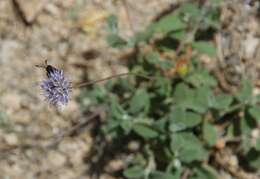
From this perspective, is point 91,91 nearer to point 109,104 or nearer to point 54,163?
point 109,104

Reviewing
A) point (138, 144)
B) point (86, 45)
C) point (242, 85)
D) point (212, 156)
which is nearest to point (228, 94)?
point (242, 85)

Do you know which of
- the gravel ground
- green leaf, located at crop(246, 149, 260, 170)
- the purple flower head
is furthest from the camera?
the gravel ground

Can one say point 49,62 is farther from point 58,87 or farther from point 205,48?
point 58,87

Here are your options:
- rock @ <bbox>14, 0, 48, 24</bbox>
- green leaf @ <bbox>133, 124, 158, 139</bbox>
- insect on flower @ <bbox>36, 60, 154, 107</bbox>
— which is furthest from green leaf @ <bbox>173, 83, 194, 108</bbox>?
rock @ <bbox>14, 0, 48, 24</bbox>

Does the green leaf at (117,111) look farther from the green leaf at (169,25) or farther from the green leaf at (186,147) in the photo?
the green leaf at (169,25)

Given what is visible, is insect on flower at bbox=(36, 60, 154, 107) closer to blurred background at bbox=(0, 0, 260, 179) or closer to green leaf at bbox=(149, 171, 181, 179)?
blurred background at bbox=(0, 0, 260, 179)

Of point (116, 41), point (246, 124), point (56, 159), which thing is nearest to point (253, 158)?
point (246, 124)
